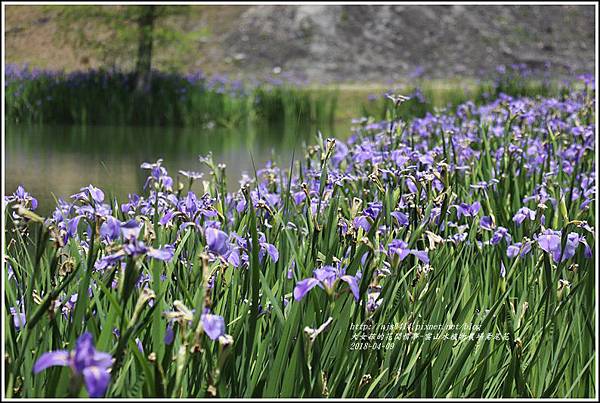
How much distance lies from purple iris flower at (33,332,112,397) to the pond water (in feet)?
6.50

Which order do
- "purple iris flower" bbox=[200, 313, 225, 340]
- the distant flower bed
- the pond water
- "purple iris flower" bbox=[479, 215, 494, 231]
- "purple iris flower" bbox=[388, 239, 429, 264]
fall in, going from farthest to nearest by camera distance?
the distant flower bed < the pond water < "purple iris flower" bbox=[479, 215, 494, 231] < "purple iris flower" bbox=[388, 239, 429, 264] < "purple iris flower" bbox=[200, 313, 225, 340]

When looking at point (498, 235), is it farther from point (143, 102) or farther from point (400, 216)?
point (143, 102)

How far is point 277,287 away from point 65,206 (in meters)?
0.77

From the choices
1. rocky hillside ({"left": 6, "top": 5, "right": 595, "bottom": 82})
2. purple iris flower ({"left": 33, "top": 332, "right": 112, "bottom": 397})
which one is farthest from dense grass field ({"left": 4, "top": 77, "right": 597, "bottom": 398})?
rocky hillside ({"left": 6, "top": 5, "right": 595, "bottom": 82})

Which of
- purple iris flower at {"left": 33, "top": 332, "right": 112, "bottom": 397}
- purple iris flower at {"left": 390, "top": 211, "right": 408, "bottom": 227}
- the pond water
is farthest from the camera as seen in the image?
the pond water

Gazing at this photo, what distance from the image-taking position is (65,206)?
6.57 ft

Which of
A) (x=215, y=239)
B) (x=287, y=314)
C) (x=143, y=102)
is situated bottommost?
(x=143, y=102)

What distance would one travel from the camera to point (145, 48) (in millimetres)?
10102

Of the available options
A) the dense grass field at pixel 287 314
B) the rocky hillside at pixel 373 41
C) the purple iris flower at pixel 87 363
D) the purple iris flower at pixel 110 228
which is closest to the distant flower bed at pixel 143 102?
the rocky hillside at pixel 373 41

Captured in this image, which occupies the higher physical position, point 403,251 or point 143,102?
point 403,251

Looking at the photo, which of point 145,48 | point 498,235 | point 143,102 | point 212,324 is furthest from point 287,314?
point 145,48

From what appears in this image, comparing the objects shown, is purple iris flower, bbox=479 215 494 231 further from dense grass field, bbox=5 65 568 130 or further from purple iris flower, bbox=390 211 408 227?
dense grass field, bbox=5 65 568 130

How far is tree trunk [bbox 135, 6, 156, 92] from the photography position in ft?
31.8

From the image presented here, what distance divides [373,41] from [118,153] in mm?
11288
